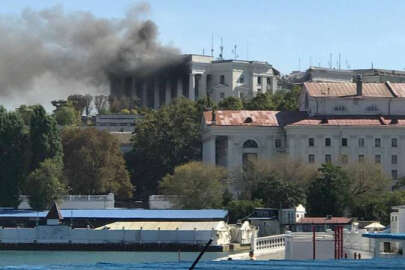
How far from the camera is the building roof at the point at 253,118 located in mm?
121938

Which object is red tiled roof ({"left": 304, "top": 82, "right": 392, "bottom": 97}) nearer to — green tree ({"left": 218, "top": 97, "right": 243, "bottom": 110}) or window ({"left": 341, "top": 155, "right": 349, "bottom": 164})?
window ({"left": 341, "top": 155, "right": 349, "bottom": 164})

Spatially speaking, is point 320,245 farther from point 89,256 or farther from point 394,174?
point 394,174

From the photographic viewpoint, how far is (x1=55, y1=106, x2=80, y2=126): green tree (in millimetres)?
157000

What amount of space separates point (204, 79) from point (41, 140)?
50124 millimetres

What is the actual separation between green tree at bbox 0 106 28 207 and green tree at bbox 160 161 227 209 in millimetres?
11618

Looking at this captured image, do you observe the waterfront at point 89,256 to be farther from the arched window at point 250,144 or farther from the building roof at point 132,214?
the arched window at point 250,144

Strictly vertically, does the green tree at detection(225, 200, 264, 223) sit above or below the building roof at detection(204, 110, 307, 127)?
below

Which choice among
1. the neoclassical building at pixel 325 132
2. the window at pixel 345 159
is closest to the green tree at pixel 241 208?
the neoclassical building at pixel 325 132

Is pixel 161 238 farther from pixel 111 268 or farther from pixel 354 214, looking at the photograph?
pixel 111 268

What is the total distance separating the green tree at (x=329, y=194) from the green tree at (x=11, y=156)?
23024 millimetres

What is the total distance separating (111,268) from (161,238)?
5409 centimetres

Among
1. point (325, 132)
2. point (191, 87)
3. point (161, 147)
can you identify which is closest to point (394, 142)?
point (325, 132)

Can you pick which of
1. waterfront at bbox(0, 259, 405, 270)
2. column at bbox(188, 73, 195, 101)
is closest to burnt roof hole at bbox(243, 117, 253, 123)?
column at bbox(188, 73, 195, 101)

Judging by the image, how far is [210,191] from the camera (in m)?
113
